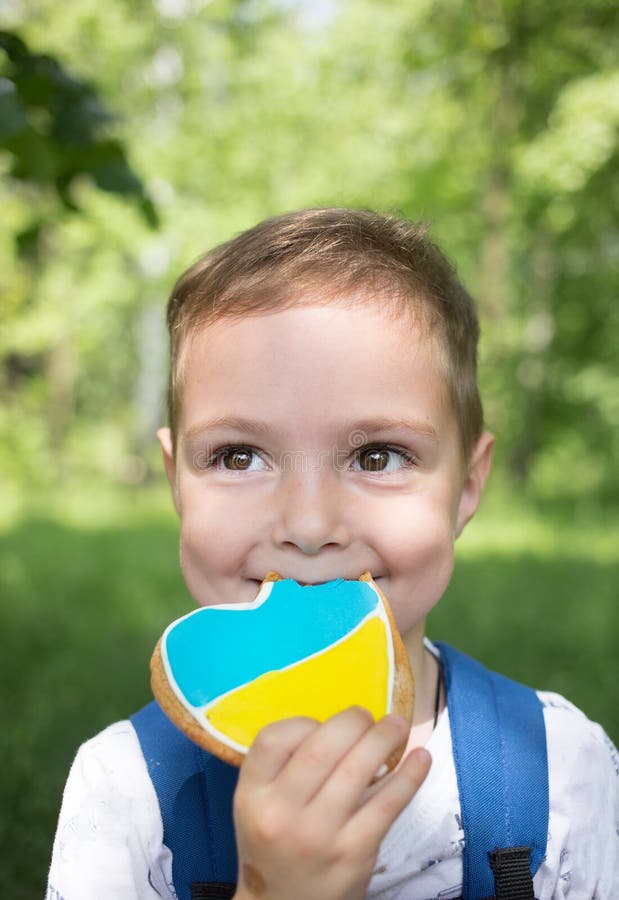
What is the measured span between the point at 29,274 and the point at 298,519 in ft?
55.5

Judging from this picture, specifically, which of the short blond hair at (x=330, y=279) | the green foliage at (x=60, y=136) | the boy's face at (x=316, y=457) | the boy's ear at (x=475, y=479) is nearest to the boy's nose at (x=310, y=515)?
the boy's face at (x=316, y=457)

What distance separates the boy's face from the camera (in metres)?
1.37

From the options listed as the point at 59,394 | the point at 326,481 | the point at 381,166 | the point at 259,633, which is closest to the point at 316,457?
the point at 326,481

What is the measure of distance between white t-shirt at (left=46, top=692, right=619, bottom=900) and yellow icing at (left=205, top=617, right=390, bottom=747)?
1.10ft

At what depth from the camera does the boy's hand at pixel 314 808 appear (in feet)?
3.38

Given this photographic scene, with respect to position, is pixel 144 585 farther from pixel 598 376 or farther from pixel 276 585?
pixel 598 376

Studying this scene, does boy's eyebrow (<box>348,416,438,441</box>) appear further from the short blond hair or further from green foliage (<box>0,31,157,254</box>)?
green foliage (<box>0,31,157,254</box>)

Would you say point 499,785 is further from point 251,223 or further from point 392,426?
point 251,223

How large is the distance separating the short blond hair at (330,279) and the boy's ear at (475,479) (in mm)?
32

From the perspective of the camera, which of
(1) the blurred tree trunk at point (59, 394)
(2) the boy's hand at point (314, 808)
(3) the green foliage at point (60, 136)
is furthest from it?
(1) the blurred tree trunk at point (59, 394)

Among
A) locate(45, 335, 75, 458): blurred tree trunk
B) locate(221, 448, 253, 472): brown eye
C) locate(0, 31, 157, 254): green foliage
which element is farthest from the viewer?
Answer: locate(45, 335, 75, 458): blurred tree trunk

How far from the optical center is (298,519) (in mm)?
1339

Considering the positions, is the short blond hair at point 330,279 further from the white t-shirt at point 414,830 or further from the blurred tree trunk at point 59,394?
the blurred tree trunk at point 59,394

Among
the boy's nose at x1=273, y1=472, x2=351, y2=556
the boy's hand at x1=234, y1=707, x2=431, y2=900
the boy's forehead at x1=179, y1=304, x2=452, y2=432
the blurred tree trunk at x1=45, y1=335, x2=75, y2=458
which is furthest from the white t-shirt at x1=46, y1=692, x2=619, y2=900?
the blurred tree trunk at x1=45, y1=335, x2=75, y2=458
